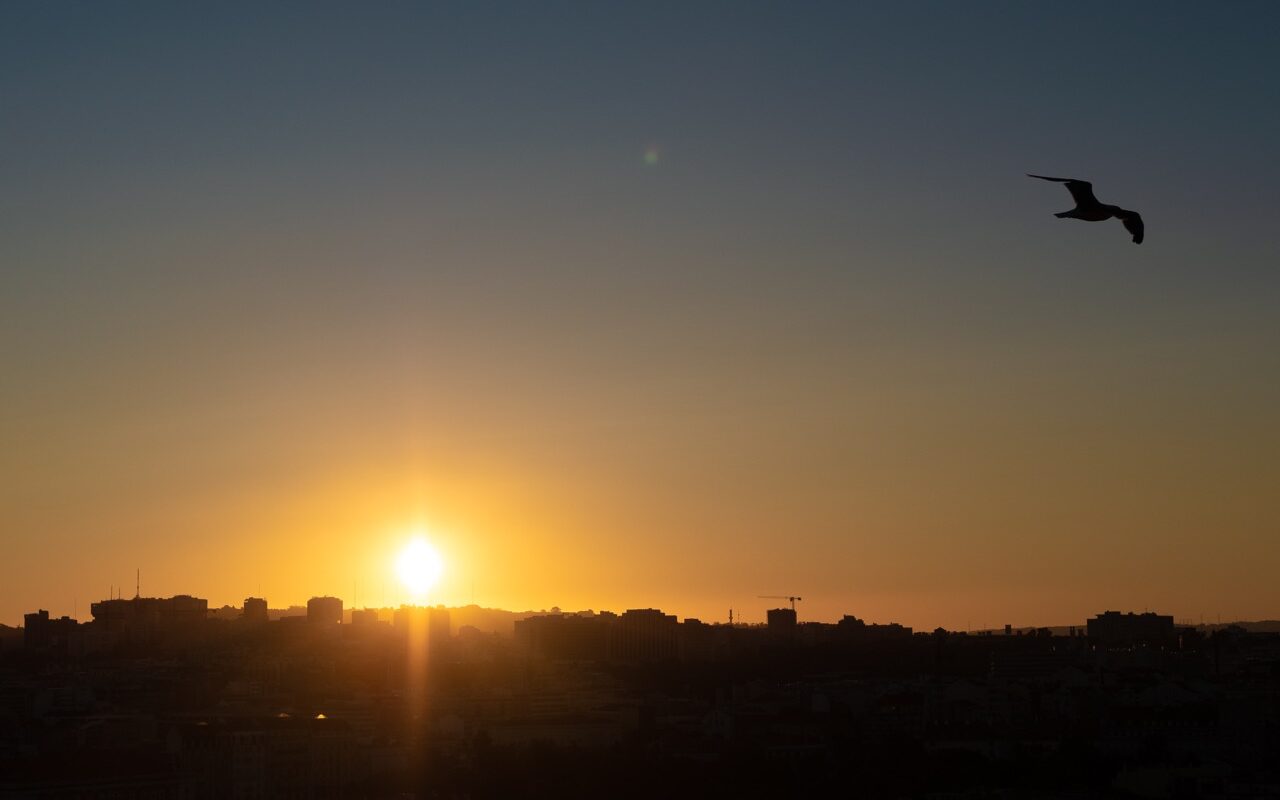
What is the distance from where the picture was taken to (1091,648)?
111438 millimetres

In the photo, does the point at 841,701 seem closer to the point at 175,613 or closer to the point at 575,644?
the point at 575,644

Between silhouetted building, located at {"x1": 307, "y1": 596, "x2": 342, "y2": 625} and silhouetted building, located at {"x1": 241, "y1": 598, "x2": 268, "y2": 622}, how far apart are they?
276 centimetres

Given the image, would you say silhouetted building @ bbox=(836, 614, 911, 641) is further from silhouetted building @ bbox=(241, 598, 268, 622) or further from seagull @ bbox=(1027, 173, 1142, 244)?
seagull @ bbox=(1027, 173, 1142, 244)

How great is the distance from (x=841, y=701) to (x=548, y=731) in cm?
1213

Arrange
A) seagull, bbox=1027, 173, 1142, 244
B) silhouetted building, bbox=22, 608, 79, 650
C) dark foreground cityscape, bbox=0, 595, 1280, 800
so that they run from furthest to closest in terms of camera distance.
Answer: silhouetted building, bbox=22, 608, 79, 650, dark foreground cityscape, bbox=0, 595, 1280, 800, seagull, bbox=1027, 173, 1142, 244

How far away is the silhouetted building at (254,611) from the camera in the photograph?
120 meters

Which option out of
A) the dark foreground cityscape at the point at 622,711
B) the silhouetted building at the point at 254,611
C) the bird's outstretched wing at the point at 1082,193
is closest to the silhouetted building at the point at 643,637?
the dark foreground cityscape at the point at 622,711

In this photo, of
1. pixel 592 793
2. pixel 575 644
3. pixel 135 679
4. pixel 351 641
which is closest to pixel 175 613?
pixel 351 641

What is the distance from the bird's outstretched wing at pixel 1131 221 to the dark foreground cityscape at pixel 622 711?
127 ft

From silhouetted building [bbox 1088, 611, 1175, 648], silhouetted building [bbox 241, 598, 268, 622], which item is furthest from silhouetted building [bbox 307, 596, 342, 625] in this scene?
silhouetted building [bbox 1088, 611, 1175, 648]

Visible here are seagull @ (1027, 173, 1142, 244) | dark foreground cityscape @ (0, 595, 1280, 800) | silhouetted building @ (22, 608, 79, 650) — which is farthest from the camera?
silhouetted building @ (22, 608, 79, 650)

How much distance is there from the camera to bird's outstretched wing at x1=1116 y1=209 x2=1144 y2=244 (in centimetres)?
1539

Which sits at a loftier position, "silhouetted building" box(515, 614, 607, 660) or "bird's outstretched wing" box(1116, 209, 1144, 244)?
"silhouetted building" box(515, 614, 607, 660)

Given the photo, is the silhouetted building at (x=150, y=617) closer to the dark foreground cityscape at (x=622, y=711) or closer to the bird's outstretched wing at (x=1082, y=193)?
the dark foreground cityscape at (x=622, y=711)
